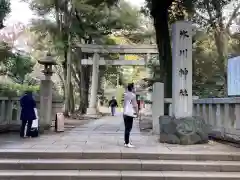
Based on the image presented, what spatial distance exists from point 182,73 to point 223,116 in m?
1.86

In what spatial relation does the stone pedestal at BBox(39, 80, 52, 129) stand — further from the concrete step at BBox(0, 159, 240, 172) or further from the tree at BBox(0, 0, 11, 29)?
the concrete step at BBox(0, 159, 240, 172)

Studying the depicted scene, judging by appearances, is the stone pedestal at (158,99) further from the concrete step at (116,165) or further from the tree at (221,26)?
the tree at (221,26)

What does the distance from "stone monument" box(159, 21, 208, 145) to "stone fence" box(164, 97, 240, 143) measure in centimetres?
65

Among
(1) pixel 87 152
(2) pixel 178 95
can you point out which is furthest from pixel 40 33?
(1) pixel 87 152

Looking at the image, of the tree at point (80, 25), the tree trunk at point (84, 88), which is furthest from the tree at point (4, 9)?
the tree trunk at point (84, 88)

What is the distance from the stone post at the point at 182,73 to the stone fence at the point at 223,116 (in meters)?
0.94

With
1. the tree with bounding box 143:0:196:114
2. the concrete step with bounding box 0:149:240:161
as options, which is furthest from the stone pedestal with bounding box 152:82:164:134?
the concrete step with bounding box 0:149:240:161

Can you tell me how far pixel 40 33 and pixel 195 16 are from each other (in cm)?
1313

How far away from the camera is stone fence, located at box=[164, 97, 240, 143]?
962cm

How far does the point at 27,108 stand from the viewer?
37.3 ft

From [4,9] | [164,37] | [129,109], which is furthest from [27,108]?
[164,37]

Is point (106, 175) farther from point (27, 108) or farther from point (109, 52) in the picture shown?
point (109, 52)

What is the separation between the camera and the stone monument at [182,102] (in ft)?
33.3

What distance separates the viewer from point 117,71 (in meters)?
41.2
